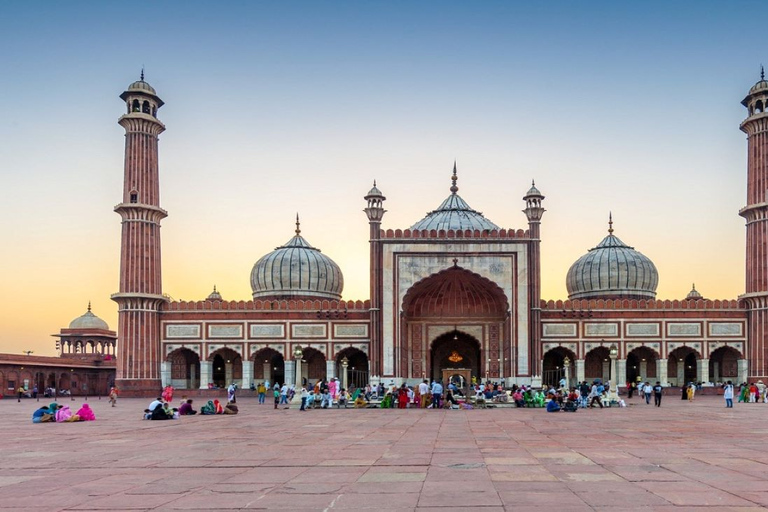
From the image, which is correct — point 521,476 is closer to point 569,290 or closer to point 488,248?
point 488,248

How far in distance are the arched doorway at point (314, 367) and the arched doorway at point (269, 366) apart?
1150 mm

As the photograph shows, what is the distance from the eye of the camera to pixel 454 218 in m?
45.0

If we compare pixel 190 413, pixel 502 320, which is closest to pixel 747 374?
pixel 502 320

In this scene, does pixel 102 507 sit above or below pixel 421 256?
below

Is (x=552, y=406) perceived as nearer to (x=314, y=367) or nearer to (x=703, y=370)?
(x=703, y=370)

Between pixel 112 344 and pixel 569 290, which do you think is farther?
pixel 112 344

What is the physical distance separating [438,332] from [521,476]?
32.2m

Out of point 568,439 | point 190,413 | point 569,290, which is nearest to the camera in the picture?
point 568,439

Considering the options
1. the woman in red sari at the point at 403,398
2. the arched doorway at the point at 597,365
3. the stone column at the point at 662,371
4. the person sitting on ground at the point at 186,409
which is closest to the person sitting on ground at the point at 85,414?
the person sitting on ground at the point at 186,409

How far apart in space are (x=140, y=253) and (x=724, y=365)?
2840cm

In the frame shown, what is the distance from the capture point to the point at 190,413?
22.6 meters

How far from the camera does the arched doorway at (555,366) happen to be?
40906 millimetres

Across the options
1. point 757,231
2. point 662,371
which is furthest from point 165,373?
point 757,231

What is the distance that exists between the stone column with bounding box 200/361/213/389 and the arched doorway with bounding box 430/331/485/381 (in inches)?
424
